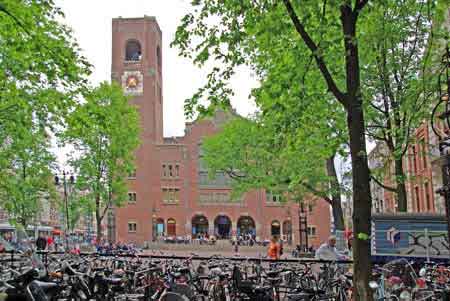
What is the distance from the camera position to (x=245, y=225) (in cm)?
7338

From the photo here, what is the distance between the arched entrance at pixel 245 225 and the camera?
72.8 meters

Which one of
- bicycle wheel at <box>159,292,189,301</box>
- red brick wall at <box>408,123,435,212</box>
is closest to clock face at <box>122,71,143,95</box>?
red brick wall at <box>408,123,435,212</box>

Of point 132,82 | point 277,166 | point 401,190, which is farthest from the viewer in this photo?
point 132,82

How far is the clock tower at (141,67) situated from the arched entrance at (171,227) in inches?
449

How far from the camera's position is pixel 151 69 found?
74.6 meters

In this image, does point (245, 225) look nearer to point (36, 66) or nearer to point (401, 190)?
point (401, 190)

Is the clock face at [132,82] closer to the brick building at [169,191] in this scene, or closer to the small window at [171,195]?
the brick building at [169,191]

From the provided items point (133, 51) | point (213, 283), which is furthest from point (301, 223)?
→ point (133, 51)

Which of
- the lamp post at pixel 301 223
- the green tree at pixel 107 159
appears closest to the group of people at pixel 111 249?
the green tree at pixel 107 159

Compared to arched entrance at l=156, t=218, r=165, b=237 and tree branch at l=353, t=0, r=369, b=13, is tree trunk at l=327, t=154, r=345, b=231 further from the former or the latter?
arched entrance at l=156, t=218, r=165, b=237

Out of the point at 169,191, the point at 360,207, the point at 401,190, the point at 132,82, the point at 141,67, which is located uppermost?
the point at 141,67

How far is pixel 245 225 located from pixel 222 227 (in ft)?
11.4

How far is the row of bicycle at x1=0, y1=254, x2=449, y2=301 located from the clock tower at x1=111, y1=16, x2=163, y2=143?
199 ft

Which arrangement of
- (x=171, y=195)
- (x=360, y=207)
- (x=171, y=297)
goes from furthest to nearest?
(x=171, y=195), (x=171, y=297), (x=360, y=207)
